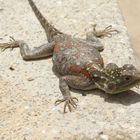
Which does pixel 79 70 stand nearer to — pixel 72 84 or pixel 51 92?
pixel 72 84

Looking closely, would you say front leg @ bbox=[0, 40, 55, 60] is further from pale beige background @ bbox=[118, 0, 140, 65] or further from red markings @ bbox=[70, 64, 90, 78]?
pale beige background @ bbox=[118, 0, 140, 65]

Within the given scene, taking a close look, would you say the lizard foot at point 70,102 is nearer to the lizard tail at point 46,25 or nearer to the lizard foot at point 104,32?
the lizard tail at point 46,25

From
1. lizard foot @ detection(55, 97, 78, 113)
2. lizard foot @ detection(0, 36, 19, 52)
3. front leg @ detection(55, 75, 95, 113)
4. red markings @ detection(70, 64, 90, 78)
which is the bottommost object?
lizard foot @ detection(0, 36, 19, 52)

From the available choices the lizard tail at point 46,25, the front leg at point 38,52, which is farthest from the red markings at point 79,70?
the lizard tail at point 46,25

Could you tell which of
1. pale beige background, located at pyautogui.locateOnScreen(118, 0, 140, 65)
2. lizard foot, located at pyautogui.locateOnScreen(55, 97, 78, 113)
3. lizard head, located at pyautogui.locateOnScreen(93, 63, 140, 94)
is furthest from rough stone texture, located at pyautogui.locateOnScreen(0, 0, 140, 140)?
pale beige background, located at pyautogui.locateOnScreen(118, 0, 140, 65)

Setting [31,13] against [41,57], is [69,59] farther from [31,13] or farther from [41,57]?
[31,13]

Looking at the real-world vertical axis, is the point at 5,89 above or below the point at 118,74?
below

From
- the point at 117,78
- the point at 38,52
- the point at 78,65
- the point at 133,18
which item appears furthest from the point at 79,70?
the point at 133,18

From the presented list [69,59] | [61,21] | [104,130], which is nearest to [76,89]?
[69,59]
